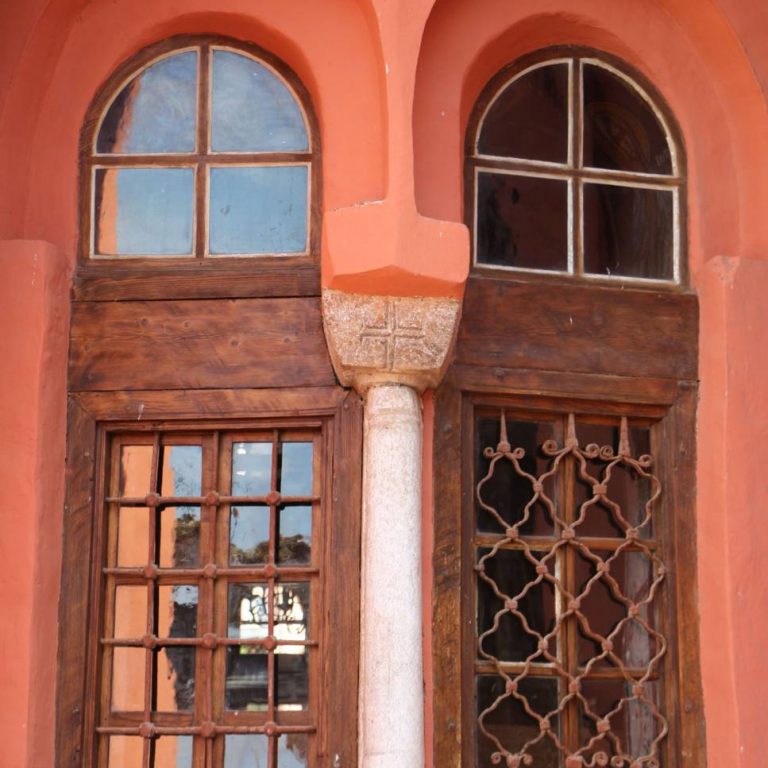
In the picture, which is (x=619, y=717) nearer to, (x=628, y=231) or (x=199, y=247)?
(x=628, y=231)

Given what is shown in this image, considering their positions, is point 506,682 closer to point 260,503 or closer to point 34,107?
point 260,503

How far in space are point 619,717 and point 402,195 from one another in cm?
172

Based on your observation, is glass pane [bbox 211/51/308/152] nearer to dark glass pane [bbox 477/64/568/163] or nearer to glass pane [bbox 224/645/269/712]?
dark glass pane [bbox 477/64/568/163]

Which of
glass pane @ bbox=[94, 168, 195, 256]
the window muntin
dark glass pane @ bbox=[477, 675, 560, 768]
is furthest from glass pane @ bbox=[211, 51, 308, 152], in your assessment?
dark glass pane @ bbox=[477, 675, 560, 768]

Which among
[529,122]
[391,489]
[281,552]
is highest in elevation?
[529,122]

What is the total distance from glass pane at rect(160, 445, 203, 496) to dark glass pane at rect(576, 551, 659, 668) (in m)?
1.20

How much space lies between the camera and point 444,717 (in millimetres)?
5504

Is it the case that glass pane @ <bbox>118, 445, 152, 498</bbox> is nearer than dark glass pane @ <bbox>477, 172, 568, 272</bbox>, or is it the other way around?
glass pane @ <bbox>118, 445, 152, 498</bbox>

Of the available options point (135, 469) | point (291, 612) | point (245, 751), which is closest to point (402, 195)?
point (135, 469)

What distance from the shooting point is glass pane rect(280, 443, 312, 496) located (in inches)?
225

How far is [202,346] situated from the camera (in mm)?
5746

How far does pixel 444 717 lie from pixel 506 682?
25 cm

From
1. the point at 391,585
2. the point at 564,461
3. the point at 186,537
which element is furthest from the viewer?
the point at 564,461

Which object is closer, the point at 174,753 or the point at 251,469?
the point at 174,753
